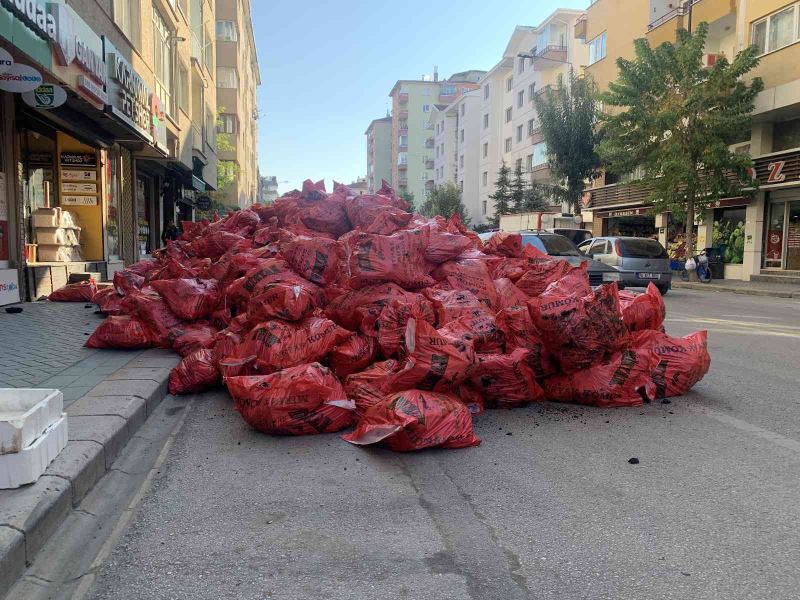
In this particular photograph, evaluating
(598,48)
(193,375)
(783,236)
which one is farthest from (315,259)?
(598,48)

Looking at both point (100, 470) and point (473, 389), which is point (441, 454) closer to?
point (473, 389)

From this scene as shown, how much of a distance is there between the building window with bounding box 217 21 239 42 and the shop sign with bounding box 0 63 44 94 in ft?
122

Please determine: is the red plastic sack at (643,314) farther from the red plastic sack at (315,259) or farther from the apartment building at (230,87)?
the apartment building at (230,87)

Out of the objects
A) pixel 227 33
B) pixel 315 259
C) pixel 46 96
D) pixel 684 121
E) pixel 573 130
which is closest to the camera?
pixel 315 259

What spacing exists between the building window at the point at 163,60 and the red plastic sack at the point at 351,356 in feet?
43.9

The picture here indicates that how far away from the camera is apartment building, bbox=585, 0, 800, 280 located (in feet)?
61.4

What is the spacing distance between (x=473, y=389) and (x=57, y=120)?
984 centimetres

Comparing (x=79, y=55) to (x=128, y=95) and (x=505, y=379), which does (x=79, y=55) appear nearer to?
(x=128, y=95)

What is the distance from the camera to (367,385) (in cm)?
416

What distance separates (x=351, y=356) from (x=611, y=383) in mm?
1979

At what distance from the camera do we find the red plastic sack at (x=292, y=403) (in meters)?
3.85

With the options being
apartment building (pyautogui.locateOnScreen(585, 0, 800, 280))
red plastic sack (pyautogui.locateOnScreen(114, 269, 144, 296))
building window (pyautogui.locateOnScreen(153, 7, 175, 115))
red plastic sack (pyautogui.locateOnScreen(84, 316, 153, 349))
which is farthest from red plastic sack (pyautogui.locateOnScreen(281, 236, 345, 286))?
apartment building (pyautogui.locateOnScreen(585, 0, 800, 280))

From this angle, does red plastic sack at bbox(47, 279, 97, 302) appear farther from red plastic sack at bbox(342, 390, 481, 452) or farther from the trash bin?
the trash bin

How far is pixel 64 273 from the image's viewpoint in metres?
11.0
